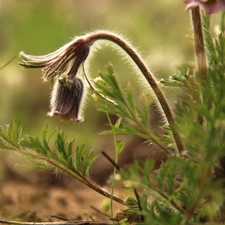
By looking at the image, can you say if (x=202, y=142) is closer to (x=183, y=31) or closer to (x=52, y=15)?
(x=183, y=31)

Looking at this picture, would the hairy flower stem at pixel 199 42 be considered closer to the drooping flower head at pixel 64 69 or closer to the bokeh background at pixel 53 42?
the drooping flower head at pixel 64 69

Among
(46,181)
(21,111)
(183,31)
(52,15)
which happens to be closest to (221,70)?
(46,181)

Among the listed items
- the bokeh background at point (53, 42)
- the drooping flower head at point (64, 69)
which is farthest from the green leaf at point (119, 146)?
the bokeh background at point (53, 42)

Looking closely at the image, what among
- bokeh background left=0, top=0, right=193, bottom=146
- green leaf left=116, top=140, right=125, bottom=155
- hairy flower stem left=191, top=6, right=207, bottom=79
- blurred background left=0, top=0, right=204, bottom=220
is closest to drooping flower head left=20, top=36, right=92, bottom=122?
green leaf left=116, top=140, right=125, bottom=155

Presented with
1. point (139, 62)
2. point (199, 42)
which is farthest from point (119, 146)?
point (199, 42)

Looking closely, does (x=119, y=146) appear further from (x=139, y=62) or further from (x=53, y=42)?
(x=53, y=42)

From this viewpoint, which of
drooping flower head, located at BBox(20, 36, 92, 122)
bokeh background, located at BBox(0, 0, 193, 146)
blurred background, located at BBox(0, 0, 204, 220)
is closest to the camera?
drooping flower head, located at BBox(20, 36, 92, 122)

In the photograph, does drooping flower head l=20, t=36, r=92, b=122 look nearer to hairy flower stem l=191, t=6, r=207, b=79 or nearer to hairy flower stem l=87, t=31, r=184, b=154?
hairy flower stem l=87, t=31, r=184, b=154
